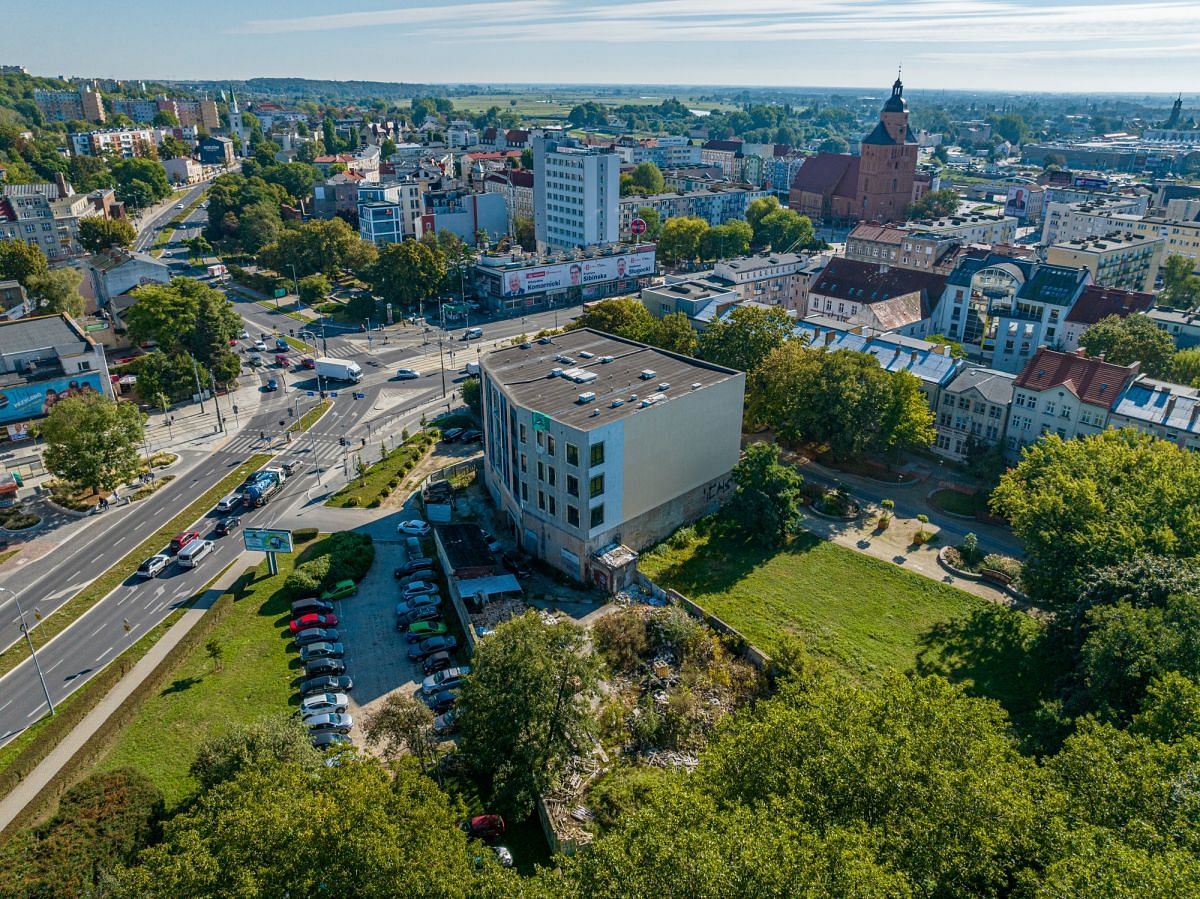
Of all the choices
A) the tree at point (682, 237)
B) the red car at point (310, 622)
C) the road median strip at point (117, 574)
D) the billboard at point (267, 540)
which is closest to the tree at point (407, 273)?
the tree at point (682, 237)

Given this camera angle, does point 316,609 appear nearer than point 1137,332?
Yes

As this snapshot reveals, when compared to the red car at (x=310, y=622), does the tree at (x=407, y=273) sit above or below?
above

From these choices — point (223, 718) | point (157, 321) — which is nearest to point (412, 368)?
point (157, 321)

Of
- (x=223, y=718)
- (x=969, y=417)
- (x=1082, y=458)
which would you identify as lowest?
(x=223, y=718)

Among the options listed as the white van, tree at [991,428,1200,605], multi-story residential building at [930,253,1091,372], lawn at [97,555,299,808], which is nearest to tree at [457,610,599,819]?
lawn at [97,555,299,808]

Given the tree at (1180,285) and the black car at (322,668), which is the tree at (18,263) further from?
the tree at (1180,285)

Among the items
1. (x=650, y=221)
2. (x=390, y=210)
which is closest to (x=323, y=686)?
(x=390, y=210)

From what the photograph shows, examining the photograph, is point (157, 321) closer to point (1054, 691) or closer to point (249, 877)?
point (249, 877)
